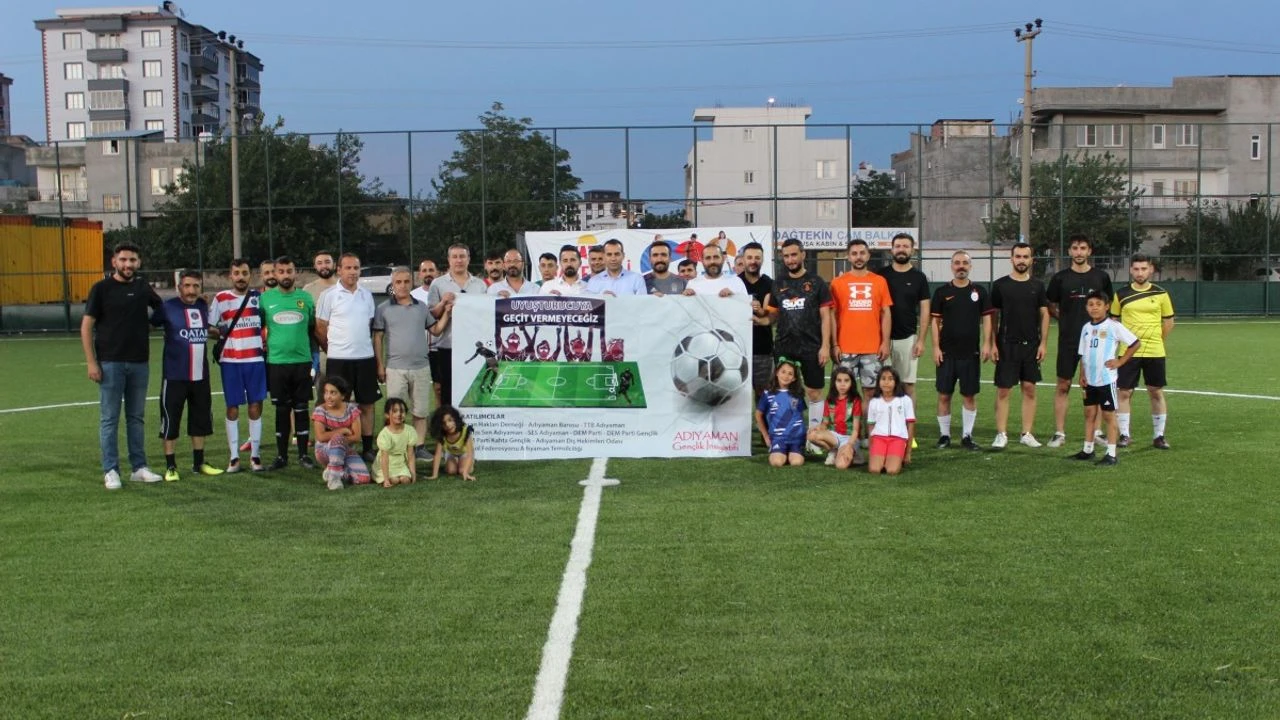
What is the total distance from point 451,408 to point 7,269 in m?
30.2

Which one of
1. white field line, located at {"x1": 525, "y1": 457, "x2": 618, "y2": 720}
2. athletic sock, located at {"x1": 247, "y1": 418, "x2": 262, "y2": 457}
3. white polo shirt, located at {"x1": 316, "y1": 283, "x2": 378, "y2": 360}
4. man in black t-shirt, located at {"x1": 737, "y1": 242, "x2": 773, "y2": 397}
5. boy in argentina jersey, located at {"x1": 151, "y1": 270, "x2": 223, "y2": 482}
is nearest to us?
white field line, located at {"x1": 525, "y1": 457, "x2": 618, "y2": 720}

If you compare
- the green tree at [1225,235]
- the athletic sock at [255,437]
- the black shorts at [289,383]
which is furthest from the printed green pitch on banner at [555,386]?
the green tree at [1225,235]

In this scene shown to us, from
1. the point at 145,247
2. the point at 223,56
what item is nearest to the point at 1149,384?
the point at 145,247

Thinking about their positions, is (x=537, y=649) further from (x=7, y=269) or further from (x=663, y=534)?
(x=7, y=269)

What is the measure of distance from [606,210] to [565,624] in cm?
2868

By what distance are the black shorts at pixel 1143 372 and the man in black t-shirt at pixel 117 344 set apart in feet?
27.8

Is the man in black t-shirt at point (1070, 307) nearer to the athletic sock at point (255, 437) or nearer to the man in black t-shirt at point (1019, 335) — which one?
the man in black t-shirt at point (1019, 335)

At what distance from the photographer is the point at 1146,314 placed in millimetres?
10148

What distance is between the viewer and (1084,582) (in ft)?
18.1

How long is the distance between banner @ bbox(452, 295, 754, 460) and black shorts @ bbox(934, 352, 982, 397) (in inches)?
77.9

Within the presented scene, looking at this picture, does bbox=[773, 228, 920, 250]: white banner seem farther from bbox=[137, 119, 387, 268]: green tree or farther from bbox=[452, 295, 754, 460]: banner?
bbox=[452, 295, 754, 460]: banner

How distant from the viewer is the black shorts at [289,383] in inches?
368

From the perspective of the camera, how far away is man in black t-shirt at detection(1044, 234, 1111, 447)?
10.0m

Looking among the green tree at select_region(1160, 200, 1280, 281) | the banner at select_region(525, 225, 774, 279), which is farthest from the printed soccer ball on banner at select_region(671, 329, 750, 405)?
the green tree at select_region(1160, 200, 1280, 281)
